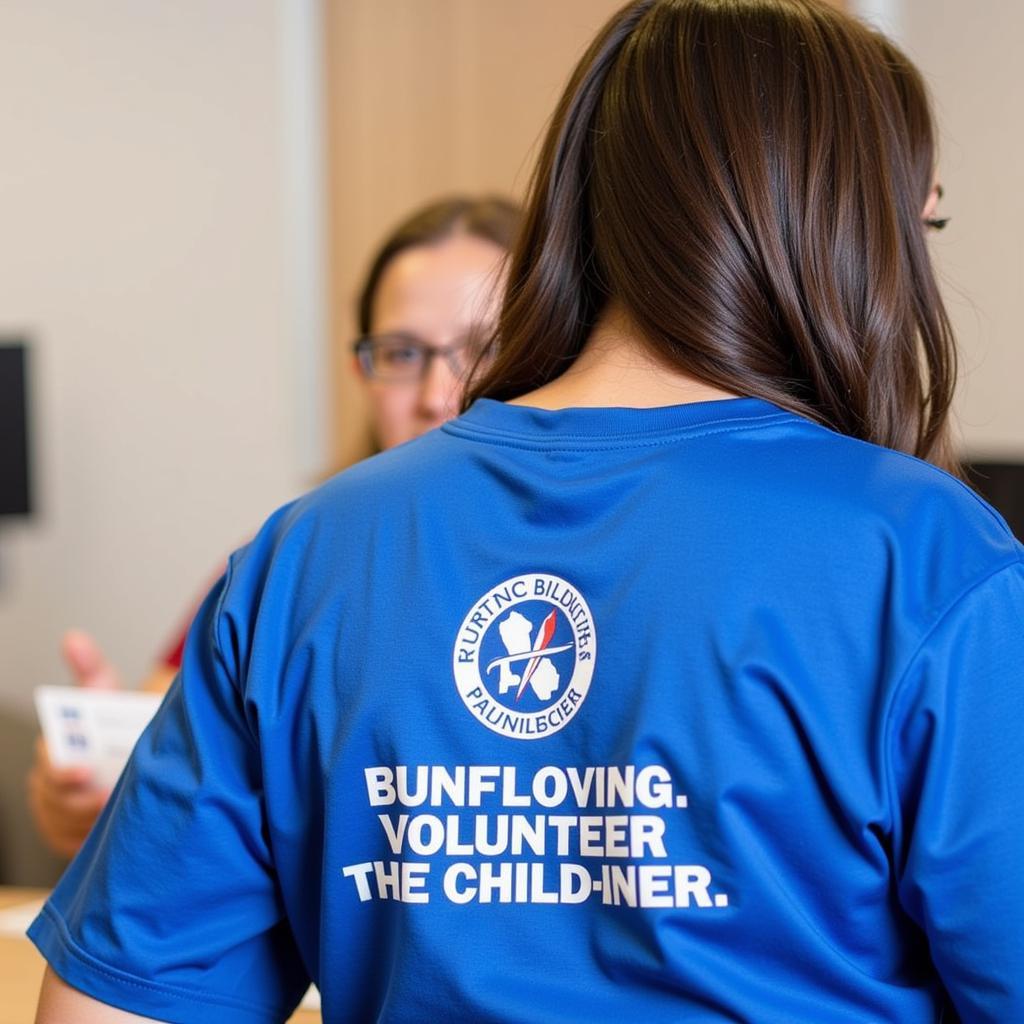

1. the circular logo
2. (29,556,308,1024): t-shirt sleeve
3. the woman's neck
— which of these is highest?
the woman's neck

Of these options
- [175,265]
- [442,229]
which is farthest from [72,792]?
[175,265]

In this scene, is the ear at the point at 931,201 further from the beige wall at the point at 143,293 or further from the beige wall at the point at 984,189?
the beige wall at the point at 143,293

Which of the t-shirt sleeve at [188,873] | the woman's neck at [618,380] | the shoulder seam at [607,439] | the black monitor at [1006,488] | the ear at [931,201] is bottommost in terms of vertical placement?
the t-shirt sleeve at [188,873]

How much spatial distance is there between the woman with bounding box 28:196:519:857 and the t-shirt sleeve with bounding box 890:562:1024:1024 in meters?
1.22

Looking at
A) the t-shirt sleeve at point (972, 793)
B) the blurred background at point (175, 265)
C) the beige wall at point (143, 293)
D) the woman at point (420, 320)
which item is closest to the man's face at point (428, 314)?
the woman at point (420, 320)

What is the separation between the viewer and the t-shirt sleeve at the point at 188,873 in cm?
96

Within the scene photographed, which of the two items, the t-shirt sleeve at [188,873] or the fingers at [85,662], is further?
the fingers at [85,662]

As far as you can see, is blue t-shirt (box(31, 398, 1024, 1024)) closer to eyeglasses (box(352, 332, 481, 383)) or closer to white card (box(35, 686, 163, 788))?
white card (box(35, 686, 163, 788))

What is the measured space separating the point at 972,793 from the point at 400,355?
1.40 meters

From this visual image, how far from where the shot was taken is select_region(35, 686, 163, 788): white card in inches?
61.0

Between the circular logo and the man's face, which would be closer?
the circular logo

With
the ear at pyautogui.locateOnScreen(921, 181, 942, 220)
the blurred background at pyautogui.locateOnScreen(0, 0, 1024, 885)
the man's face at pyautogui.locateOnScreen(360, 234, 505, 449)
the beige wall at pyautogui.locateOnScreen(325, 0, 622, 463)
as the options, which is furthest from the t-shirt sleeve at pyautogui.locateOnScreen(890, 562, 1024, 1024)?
the blurred background at pyautogui.locateOnScreen(0, 0, 1024, 885)

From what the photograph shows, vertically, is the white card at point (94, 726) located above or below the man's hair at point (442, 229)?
below

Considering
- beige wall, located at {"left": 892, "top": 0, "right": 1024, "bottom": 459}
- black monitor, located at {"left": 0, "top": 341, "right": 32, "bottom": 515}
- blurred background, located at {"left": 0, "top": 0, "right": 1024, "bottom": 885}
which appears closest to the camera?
beige wall, located at {"left": 892, "top": 0, "right": 1024, "bottom": 459}
